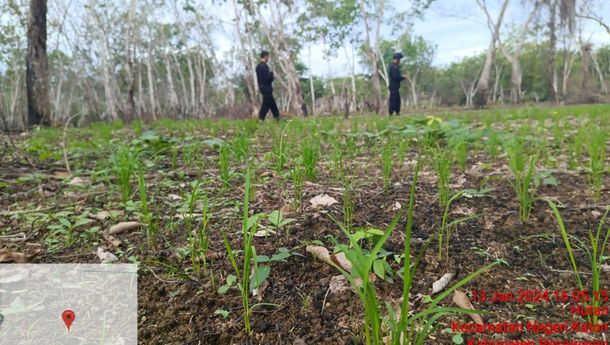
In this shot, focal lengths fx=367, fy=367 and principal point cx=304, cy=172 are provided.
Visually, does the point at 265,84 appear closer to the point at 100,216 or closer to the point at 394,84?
the point at 394,84

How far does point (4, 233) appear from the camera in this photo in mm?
1611

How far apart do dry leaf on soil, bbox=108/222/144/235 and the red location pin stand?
21.9 inches

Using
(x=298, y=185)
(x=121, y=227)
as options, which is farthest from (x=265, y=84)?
(x=121, y=227)

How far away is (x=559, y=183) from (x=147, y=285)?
215 centimetres

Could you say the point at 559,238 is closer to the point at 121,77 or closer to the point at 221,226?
the point at 221,226

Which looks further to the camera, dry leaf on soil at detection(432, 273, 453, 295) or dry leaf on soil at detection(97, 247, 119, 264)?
dry leaf on soil at detection(97, 247, 119, 264)

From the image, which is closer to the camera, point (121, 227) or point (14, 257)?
point (14, 257)

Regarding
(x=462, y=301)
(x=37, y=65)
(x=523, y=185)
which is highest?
(x=37, y=65)

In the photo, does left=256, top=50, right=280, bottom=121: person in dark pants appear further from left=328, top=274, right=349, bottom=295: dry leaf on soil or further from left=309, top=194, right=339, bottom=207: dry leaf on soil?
left=328, top=274, right=349, bottom=295: dry leaf on soil

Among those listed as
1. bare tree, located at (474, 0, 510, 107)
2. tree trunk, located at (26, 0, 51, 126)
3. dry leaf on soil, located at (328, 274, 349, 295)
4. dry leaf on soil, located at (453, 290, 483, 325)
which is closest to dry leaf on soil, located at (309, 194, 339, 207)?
dry leaf on soil, located at (328, 274, 349, 295)

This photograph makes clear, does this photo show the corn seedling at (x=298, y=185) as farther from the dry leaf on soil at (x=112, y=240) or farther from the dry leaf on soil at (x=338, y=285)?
the dry leaf on soil at (x=112, y=240)

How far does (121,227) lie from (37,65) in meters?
8.97

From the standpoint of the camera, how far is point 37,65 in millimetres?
8336

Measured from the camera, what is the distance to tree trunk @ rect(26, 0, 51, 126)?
26.5 ft
